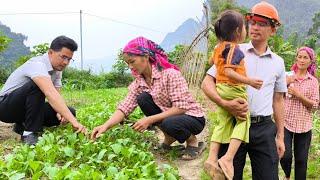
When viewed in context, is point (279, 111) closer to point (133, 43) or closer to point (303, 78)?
point (303, 78)

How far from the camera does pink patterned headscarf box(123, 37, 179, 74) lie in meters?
4.62

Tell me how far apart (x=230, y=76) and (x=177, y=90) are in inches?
70.7

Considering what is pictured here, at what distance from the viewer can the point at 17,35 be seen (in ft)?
199

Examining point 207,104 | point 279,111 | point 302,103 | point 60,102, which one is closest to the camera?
point 279,111

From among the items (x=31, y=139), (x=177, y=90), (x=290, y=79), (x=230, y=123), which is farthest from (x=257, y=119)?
(x=31, y=139)

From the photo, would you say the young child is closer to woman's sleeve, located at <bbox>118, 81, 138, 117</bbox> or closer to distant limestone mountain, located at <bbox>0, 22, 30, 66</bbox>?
woman's sleeve, located at <bbox>118, 81, 138, 117</bbox>

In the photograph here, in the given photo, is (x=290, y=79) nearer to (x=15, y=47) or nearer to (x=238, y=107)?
(x=238, y=107)

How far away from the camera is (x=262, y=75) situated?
10.4ft

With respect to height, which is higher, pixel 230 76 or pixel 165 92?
pixel 230 76

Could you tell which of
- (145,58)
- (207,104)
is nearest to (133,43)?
(145,58)

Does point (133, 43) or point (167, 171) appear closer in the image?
point (167, 171)

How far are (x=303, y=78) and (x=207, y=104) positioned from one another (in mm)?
5446

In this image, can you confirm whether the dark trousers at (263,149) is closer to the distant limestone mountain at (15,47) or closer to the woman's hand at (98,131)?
the woman's hand at (98,131)

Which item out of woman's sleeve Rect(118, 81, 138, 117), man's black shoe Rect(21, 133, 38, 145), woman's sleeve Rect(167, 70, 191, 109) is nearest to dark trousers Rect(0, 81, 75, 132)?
man's black shoe Rect(21, 133, 38, 145)
